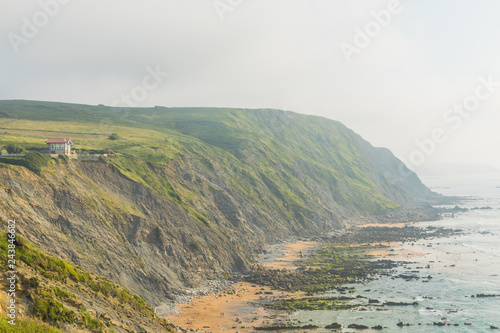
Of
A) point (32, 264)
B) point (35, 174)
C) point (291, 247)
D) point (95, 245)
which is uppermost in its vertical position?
point (35, 174)

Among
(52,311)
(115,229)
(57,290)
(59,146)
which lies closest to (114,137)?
(59,146)

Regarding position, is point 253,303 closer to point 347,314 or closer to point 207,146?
point 347,314

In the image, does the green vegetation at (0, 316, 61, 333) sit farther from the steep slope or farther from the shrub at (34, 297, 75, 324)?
the steep slope

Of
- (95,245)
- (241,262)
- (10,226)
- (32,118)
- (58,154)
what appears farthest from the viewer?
(32,118)

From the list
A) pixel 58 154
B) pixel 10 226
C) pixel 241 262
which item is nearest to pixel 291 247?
pixel 241 262

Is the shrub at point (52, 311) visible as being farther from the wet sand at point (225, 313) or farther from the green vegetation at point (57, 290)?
the wet sand at point (225, 313)

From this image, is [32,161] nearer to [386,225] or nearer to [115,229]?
[115,229]

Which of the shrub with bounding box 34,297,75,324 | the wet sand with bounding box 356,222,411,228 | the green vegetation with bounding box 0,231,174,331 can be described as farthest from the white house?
the wet sand with bounding box 356,222,411,228

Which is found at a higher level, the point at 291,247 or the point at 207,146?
the point at 207,146

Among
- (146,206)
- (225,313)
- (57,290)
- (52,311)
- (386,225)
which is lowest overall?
(225,313)

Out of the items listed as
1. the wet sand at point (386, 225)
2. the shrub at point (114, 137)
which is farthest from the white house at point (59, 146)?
the wet sand at point (386, 225)

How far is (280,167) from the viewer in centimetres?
19900

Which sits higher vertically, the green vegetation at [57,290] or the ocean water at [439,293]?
the green vegetation at [57,290]

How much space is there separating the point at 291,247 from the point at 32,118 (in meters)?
121
